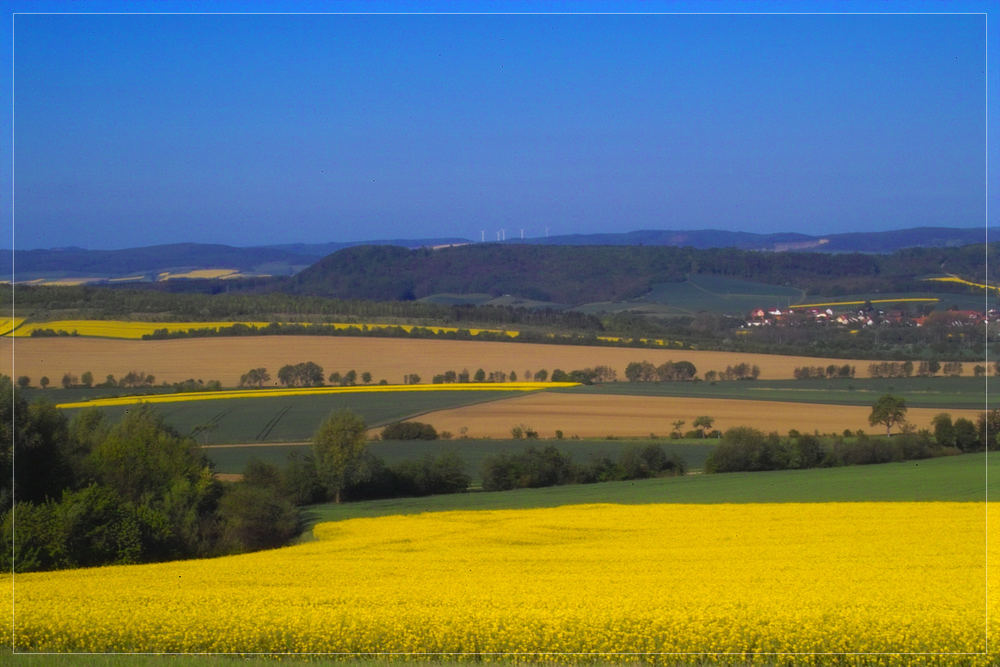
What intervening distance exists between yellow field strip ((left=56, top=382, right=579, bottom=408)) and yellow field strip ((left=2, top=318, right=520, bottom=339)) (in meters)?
1.74

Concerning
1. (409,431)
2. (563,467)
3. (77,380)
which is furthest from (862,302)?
(77,380)

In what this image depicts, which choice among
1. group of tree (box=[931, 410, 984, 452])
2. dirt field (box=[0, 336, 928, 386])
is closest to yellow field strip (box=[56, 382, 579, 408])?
dirt field (box=[0, 336, 928, 386])

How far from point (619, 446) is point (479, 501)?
595 centimetres

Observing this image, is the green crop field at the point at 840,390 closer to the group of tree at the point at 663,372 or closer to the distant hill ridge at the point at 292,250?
the group of tree at the point at 663,372

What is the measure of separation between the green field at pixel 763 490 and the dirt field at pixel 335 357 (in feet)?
11.5

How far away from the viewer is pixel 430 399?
1053 inches

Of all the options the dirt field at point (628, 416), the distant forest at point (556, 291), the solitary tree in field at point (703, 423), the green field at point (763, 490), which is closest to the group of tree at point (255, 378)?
the distant forest at point (556, 291)

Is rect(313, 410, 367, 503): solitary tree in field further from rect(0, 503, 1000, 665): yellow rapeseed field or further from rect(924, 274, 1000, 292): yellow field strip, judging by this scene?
rect(924, 274, 1000, 292): yellow field strip

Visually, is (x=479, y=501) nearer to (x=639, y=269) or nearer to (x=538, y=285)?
(x=538, y=285)

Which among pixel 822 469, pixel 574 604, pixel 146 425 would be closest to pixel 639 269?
pixel 822 469

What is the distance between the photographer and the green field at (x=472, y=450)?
74.1ft

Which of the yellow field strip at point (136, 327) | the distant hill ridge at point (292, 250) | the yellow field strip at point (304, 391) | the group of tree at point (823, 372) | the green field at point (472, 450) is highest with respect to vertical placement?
the distant hill ridge at point (292, 250)

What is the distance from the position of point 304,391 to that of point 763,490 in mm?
12933

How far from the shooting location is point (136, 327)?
21344mm
